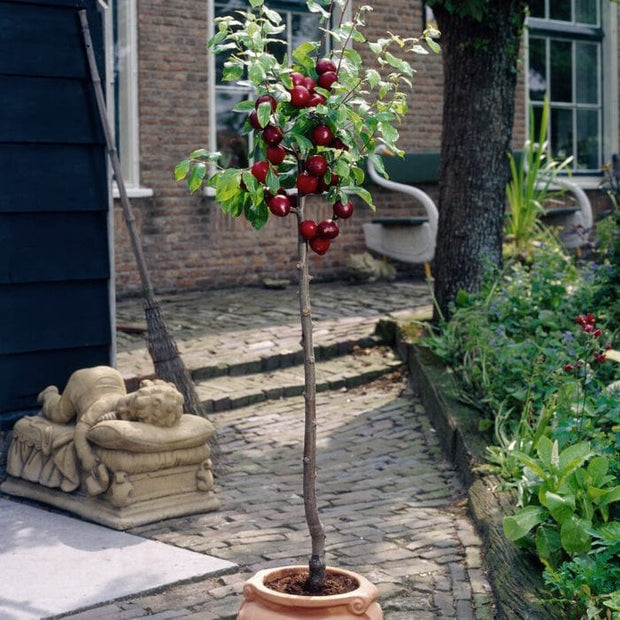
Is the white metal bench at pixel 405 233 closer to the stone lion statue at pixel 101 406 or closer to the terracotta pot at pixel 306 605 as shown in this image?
the stone lion statue at pixel 101 406

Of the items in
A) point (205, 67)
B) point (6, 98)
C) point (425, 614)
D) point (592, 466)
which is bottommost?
point (425, 614)

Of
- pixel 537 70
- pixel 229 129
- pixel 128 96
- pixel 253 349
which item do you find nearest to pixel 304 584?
pixel 253 349

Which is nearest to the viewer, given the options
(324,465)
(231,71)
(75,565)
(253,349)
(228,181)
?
(228,181)

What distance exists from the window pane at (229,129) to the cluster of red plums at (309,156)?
7.33m

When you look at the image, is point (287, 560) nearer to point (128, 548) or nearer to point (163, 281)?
point (128, 548)

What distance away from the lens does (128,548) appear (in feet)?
15.0

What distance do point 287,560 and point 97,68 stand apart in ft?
9.65

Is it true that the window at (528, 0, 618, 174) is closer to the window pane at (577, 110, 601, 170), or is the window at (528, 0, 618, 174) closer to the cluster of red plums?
the window pane at (577, 110, 601, 170)

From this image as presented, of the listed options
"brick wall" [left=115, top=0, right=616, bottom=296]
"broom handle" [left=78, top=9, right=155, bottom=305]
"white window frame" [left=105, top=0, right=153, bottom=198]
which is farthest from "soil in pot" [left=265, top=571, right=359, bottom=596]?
"white window frame" [left=105, top=0, right=153, bottom=198]

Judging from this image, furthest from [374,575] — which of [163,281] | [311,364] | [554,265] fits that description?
[163,281]

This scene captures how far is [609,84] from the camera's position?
13758mm

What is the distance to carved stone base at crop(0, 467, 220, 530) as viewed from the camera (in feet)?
16.1

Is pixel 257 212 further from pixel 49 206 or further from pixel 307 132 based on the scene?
pixel 49 206

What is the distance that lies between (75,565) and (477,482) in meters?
1.84
